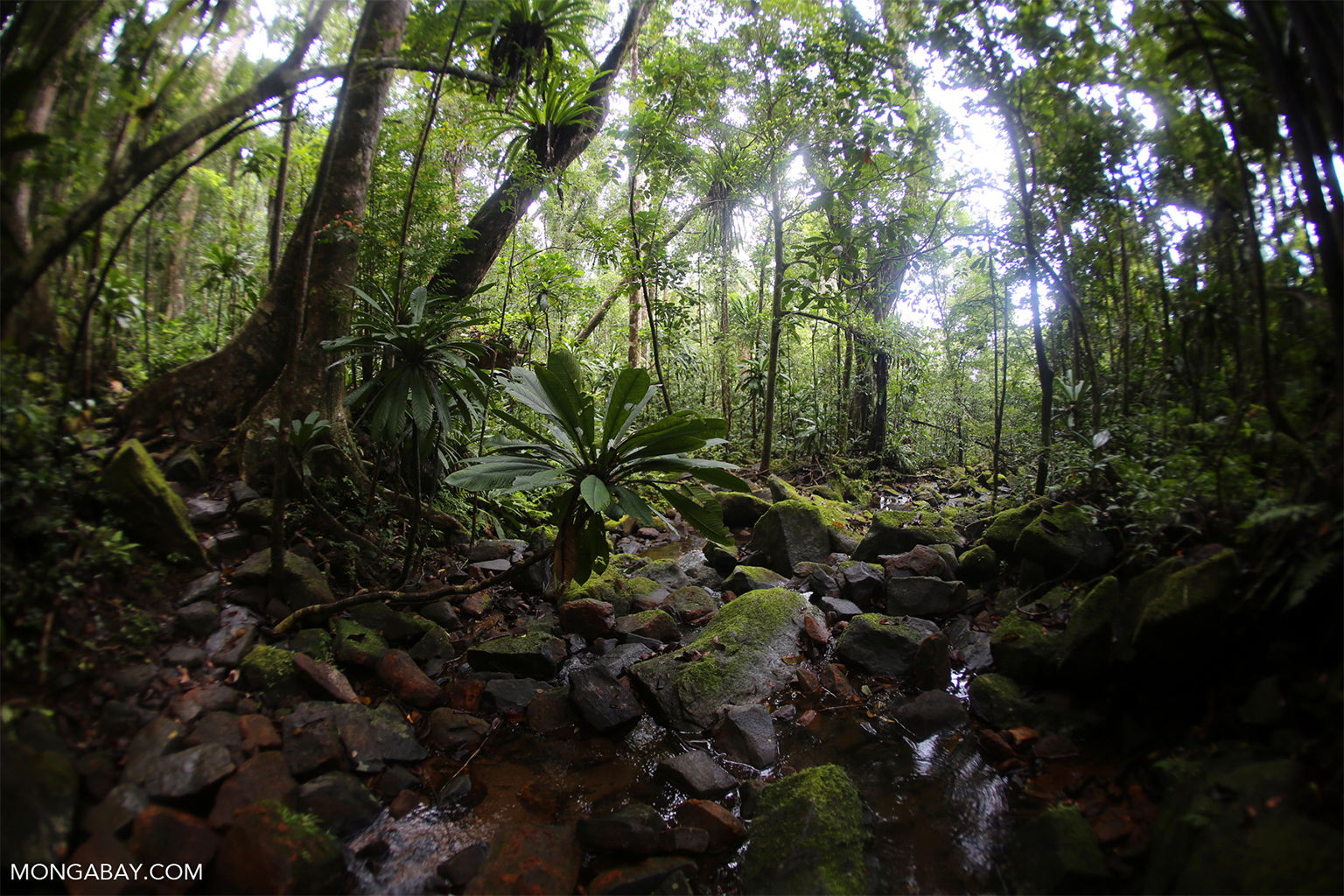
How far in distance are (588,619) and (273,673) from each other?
5.01ft

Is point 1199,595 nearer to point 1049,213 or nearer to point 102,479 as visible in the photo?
point 1049,213

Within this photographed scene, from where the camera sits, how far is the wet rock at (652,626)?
10.8 ft

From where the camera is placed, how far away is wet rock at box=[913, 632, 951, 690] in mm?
2812

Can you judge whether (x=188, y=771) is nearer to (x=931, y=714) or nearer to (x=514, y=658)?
(x=514, y=658)

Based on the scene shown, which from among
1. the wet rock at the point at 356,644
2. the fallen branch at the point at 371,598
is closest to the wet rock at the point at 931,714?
the fallen branch at the point at 371,598

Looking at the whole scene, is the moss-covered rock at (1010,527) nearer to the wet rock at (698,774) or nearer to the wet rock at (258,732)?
the wet rock at (698,774)

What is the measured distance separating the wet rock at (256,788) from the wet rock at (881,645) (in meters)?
2.57

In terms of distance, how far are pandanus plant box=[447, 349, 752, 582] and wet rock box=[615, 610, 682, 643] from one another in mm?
848

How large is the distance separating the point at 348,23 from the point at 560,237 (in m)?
8.72

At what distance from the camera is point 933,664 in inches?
111

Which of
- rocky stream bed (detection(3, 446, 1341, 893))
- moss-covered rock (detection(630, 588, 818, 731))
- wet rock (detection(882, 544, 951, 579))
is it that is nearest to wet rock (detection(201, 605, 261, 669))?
rocky stream bed (detection(3, 446, 1341, 893))

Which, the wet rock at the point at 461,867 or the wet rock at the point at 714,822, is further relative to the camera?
the wet rock at the point at 714,822

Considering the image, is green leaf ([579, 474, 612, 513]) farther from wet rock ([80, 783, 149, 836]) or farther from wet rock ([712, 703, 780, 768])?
wet rock ([80, 783, 149, 836])

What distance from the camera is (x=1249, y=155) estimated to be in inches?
71.9
